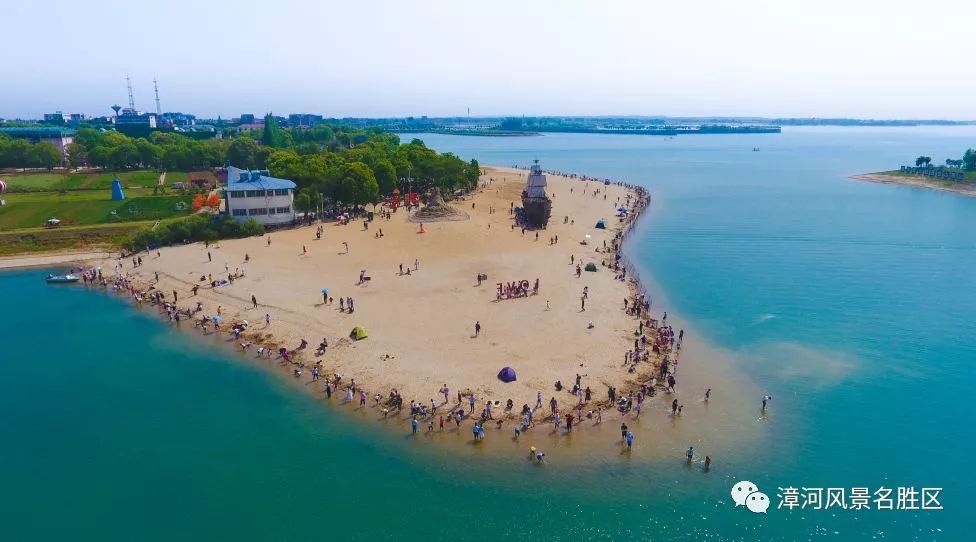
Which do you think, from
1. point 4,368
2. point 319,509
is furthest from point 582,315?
point 4,368

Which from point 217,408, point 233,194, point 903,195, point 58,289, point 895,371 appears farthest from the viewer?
point 903,195

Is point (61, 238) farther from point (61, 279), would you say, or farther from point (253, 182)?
point (253, 182)

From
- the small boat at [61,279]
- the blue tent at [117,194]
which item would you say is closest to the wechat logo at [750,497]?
the small boat at [61,279]

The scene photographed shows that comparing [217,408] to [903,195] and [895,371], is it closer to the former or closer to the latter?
[895,371]

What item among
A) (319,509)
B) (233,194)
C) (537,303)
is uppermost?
(233,194)

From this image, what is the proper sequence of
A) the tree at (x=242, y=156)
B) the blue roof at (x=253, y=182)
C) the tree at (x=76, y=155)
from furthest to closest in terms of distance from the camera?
the tree at (x=242, y=156) < the tree at (x=76, y=155) < the blue roof at (x=253, y=182)

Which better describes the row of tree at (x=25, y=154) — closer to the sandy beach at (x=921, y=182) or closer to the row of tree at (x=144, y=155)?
the row of tree at (x=144, y=155)
